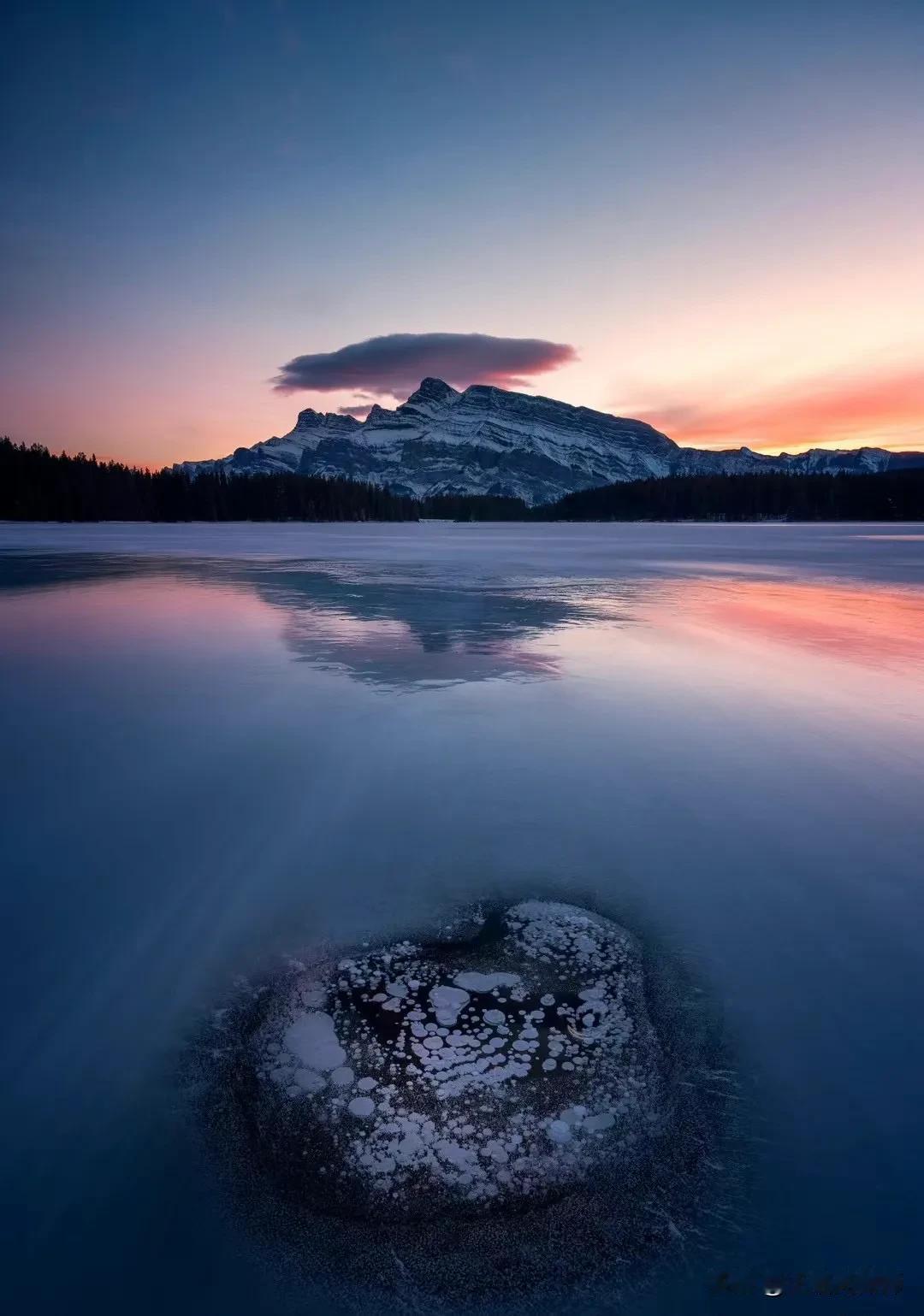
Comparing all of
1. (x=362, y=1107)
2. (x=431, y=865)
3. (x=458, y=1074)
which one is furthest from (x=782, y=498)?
(x=362, y=1107)

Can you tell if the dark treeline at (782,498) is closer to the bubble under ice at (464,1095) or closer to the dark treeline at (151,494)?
the dark treeline at (151,494)

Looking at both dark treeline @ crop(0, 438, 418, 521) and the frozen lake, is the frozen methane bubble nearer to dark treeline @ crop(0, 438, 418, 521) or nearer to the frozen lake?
the frozen lake

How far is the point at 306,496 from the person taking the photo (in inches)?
6319

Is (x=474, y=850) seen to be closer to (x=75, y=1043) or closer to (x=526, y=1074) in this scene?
(x=526, y=1074)

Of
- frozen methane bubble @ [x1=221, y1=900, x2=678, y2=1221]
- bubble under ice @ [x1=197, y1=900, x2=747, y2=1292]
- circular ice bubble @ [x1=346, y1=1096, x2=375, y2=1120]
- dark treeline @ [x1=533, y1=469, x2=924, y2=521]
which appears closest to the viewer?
bubble under ice @ [x1=197, y1=900, x2=747, y2=1292]

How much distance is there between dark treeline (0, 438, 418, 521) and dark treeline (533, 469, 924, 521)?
239 feet

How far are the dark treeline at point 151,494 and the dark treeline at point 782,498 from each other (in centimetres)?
7289

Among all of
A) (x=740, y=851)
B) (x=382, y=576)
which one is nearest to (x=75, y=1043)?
(x=740, y=851)

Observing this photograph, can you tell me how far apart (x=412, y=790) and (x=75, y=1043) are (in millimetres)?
3273

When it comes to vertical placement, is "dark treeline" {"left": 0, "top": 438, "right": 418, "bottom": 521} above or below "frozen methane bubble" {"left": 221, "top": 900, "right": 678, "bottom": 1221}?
above

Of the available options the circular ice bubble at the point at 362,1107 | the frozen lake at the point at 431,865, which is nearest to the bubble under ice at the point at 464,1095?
the circular ice bubble at the point at 362,1107

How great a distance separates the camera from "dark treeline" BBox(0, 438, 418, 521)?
11275 cm

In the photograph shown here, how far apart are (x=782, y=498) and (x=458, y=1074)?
162 metres

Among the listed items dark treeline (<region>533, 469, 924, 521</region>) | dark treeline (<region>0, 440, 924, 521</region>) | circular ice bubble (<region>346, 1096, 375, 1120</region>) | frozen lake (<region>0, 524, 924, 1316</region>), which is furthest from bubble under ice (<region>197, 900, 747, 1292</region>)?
dark treeline (<region>533, 469, 924, 521</region>)
